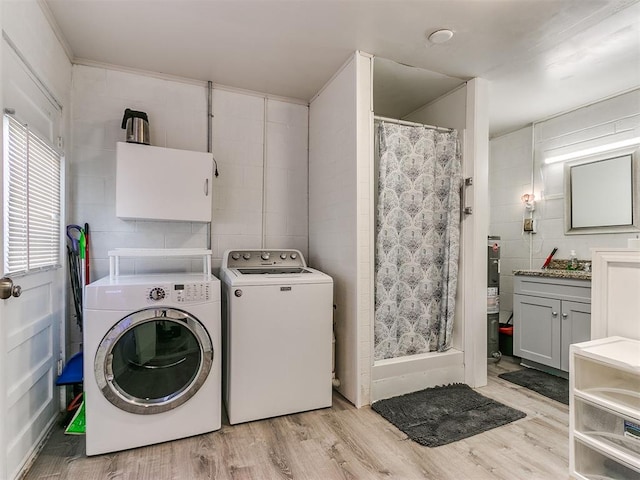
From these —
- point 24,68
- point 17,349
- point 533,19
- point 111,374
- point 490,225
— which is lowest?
point 111,374

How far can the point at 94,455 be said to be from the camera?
178 cm

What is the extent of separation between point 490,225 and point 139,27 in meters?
3.91

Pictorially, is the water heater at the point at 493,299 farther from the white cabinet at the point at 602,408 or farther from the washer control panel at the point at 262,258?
the washer control panel at the point at 262,258

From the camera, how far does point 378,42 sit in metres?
2.24

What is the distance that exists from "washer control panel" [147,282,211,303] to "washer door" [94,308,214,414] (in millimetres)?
69

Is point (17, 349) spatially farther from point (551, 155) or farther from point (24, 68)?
point (551, 155)

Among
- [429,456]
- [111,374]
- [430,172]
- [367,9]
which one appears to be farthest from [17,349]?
[430,172]

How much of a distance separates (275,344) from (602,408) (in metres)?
1.67

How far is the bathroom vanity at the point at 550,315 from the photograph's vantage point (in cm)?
269

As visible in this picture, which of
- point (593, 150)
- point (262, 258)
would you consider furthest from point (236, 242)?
point (593, 150)

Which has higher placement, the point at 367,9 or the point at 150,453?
the point at 367,9

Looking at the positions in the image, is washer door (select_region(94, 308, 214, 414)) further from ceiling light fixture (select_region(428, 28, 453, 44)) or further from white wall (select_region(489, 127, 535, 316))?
white wall (select_region(489, 127, 535, 316))

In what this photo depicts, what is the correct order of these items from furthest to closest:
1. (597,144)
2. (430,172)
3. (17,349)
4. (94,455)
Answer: (597,144) → (430,172) → (94,455) → (17,349)

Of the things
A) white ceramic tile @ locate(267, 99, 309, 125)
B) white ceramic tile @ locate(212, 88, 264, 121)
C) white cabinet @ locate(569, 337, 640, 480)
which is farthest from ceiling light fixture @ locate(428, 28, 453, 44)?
white cabinet @ locate(569, 337, 640, 480)
